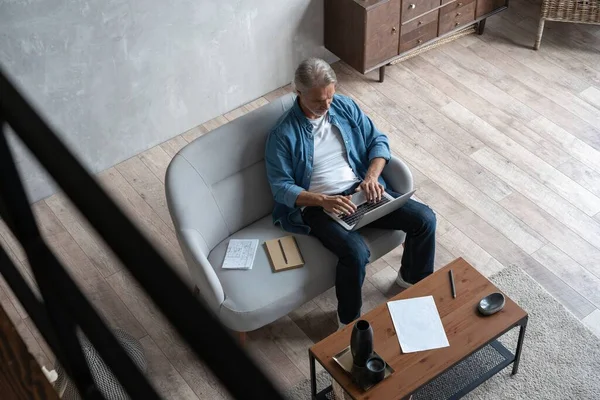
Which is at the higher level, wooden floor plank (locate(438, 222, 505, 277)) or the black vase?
the black vase

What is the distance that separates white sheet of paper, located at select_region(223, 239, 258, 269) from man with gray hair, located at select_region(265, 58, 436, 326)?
0.17m

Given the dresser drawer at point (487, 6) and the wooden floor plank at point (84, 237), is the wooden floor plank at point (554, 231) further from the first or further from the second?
the wooden floor plank at point (84, 237)

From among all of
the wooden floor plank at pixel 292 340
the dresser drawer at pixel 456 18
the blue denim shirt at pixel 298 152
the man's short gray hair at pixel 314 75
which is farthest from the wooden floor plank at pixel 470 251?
the dresser drawer at pixel 456 18

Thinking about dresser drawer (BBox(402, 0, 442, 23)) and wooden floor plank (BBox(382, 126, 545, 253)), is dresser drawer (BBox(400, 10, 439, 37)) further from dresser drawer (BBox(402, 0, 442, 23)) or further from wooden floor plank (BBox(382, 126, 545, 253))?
wooden floor plank (BBox(382, 126, 545, 253))

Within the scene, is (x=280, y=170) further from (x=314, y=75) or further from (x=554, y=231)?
(x=554, y=231)

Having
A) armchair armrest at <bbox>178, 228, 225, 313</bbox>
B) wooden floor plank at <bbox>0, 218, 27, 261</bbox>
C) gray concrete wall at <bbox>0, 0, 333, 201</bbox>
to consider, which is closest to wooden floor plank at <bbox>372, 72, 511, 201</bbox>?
gray concrete wall at <bbox>0, 0, 333, 201</bbox>

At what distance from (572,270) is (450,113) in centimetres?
134

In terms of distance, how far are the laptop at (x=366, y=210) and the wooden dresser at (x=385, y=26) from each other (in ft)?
4.98

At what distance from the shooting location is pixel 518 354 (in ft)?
10.8

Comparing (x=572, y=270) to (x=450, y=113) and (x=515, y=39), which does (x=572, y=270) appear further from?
(x=515, y=39)

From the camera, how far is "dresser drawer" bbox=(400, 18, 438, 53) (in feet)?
16.1

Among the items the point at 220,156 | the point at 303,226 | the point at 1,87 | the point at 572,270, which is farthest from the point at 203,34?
the point at 1,87

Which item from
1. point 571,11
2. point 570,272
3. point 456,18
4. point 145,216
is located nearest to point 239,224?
point 145,216

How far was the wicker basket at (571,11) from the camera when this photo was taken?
16.4 feet
